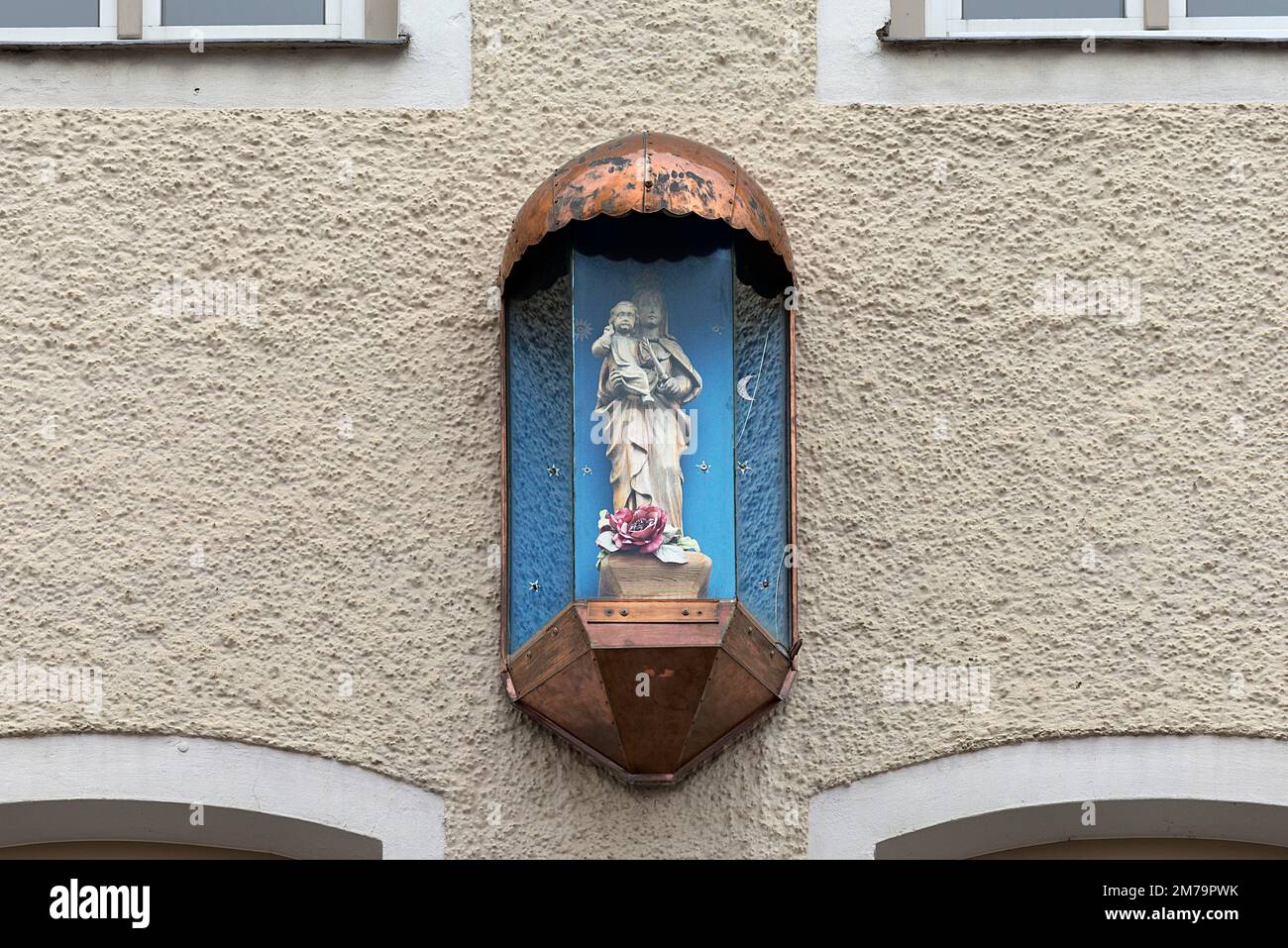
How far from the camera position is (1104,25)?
19.1 ft

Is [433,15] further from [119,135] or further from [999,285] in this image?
[999,285]

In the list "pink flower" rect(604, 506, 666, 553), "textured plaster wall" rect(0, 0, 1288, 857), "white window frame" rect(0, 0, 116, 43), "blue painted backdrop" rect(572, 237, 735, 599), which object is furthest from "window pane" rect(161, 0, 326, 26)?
"pink flower" rect(604, 506, 666, 553)

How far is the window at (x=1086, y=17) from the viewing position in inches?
229

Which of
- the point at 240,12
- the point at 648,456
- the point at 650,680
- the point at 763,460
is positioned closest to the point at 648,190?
the point at 648,456

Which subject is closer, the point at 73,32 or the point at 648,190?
the point at 648,190

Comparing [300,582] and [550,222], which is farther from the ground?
[550,222]

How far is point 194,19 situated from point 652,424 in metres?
1.79

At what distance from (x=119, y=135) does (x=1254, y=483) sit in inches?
122

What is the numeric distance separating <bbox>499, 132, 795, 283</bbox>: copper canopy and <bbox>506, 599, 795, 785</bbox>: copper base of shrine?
923 millimetres

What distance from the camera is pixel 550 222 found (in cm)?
521

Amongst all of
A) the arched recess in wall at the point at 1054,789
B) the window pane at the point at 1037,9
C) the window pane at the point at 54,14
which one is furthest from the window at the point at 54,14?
the arched recess in wall at the point at 1054,789

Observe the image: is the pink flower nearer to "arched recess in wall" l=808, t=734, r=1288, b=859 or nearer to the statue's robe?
the statue's robe

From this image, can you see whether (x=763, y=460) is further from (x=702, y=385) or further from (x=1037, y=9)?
(x=1037, y=9)

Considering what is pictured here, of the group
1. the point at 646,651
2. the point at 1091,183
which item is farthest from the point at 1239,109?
the point at 646,651
